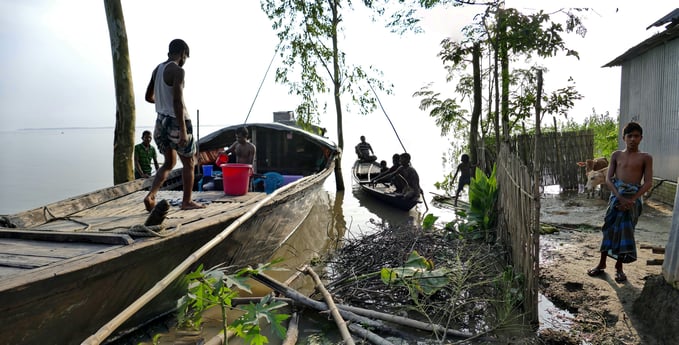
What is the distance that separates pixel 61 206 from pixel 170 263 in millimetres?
1786

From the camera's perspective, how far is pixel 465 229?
6.21 metres

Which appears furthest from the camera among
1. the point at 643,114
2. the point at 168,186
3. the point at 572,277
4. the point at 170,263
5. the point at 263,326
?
the point at 643,114

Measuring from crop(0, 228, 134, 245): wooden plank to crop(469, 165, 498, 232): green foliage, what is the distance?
4.38 meters

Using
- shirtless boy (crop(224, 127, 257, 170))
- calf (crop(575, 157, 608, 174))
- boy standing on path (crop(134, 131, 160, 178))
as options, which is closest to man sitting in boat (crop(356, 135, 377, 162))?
boy standing on path (crop(134, 131, 160, 178))

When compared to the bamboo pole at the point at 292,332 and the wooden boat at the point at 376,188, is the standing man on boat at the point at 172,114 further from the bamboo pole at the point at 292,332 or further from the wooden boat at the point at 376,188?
the wooden boat at the point at 376,188

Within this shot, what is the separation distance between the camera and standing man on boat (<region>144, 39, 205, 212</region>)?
14.5 ft

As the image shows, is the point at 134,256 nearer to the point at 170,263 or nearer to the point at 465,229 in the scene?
the point at 170,263

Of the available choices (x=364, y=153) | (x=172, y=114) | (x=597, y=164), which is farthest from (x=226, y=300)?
(x=364, y=153)

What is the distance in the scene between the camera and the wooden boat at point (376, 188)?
943cm

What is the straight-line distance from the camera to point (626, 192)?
14.4ft

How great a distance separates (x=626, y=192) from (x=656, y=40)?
574cm

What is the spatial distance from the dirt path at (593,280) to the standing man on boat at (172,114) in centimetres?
370

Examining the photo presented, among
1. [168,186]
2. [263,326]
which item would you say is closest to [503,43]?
[168,186]

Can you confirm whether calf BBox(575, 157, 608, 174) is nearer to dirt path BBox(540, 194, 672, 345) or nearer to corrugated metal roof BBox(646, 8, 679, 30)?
dirt path BBox(540, 194, 672, 345)
